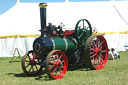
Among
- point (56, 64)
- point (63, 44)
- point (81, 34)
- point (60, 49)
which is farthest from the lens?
point (81, 34)

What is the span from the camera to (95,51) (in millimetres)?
8102

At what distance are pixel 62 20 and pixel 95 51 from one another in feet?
28.7

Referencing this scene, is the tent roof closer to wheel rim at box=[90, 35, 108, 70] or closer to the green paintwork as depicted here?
wheel rim at box=[90, 35, 108, 70]

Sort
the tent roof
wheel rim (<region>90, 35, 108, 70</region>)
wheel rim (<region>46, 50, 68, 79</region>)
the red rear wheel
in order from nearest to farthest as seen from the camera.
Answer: wheel rim (<region>46, 50, 68, 79</region>), the red rear wheel, wheel rim (<region>90, 35, 108, 70</region>), the tent roof

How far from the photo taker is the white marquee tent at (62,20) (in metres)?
14.7

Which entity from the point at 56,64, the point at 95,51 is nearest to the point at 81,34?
the point at 95,51

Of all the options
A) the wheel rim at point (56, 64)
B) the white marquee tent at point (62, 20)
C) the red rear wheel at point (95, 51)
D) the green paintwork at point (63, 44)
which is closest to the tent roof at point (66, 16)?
the white marquee tent at point (62, 20)

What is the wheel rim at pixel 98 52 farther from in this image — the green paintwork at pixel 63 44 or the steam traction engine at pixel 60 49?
the green paintwork at pixel 63 44

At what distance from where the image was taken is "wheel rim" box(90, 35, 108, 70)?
8039 millimetres

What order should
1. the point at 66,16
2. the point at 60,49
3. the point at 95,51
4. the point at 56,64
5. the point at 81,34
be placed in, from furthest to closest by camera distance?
1. the point at 66,16
2. the point at 81,34
3. the point at 95,51
4. the point at 60,49
5. the point at 56,64

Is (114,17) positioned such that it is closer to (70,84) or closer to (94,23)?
(94,23)

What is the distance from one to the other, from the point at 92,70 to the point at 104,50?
1.37 metres

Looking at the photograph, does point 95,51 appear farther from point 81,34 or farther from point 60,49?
point 60,49

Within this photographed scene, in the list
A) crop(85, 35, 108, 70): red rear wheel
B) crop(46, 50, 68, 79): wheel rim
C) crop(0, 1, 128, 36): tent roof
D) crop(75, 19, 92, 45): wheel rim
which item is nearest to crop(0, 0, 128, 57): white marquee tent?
crop(0, 1, 128, 36): tent roof
